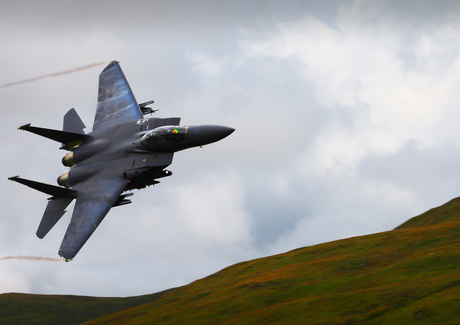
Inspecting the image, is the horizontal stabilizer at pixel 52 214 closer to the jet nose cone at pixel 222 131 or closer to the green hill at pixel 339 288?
the jet nose cone at pixel 222 131

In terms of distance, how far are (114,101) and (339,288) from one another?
67713mm

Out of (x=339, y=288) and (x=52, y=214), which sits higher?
(x=52, y=214)

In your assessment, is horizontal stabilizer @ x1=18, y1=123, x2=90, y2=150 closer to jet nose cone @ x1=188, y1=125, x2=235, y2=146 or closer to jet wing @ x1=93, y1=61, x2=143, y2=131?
jet wing @ x1=93, y1=61, x2=143, y2=131

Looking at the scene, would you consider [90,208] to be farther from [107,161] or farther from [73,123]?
[73,123]

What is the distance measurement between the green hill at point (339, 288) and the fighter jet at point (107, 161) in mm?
47903

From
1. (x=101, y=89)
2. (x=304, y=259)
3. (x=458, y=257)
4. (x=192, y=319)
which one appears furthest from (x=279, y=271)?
(x=101, y=89)

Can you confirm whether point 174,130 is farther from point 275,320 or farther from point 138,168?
point 275,320

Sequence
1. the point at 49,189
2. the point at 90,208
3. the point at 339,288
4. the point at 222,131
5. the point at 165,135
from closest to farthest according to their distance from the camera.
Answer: the point at 222,131, the point at 165,135, the point at 90,208, the point at 49,189, the point at 339,288

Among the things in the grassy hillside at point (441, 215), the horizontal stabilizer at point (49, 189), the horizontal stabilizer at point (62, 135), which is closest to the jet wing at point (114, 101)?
the horizontal stabilizer at point (62, 135)

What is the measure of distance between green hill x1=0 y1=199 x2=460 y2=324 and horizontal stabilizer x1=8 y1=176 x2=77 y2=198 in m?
49.1

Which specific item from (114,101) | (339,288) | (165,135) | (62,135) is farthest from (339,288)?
(62,135)

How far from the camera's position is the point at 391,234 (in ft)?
522

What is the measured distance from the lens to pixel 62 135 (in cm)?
6338

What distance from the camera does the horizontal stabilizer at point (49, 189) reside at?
5975cm
